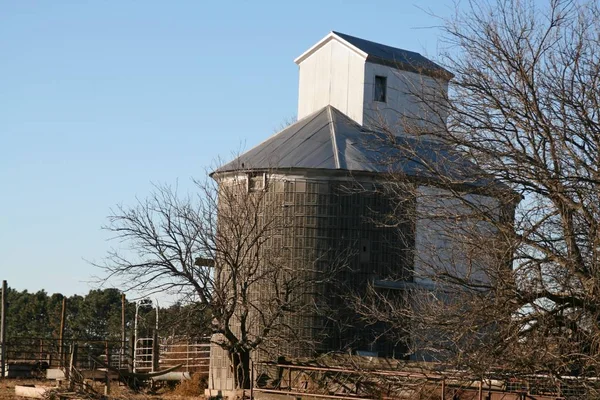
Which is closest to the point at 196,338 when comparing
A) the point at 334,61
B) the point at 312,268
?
the point at 312,268

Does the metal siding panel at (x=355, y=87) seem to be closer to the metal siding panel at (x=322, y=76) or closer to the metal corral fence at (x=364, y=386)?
the metal siding panel at (x=322, y=76)

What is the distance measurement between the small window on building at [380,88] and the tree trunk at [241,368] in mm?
9525

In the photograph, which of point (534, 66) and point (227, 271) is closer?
point (534, 66)

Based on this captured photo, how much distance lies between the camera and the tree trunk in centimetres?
2427

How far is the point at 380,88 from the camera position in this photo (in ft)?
99.2

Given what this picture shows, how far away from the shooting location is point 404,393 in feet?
69.8

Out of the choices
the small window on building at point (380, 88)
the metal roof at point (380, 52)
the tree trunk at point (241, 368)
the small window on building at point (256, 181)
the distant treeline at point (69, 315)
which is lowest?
the distant treeline at point (69, 315)

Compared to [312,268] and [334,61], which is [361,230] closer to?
A: [312,268]

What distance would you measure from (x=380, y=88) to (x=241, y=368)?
10078 millimetres

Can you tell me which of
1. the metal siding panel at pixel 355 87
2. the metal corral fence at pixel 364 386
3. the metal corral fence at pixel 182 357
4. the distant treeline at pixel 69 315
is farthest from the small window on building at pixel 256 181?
the distant treeline at pixel 69 315

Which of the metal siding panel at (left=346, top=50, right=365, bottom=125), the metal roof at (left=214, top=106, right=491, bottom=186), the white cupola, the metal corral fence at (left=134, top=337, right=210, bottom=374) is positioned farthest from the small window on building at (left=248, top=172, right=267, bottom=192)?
the metal corral fence at (left=134, top=337, right=210, bottom=374)

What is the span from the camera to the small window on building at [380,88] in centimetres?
3016

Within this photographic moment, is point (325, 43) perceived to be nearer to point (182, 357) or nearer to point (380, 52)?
point (380, 52)

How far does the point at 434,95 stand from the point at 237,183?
13.5 meters
